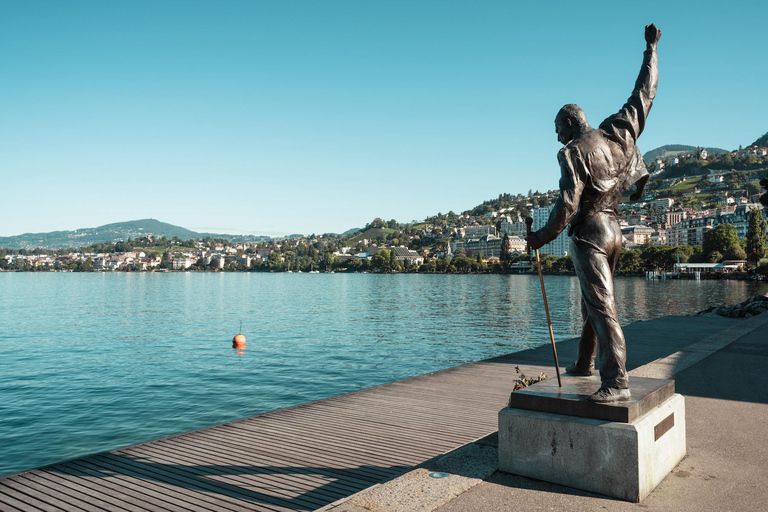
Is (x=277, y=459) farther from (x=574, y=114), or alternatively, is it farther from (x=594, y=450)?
(x=574, y=114)

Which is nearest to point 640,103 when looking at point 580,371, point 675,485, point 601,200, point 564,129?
point 564,129

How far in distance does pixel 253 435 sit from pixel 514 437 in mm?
5193

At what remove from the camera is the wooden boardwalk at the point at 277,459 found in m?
6.66

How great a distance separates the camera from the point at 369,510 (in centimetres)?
454

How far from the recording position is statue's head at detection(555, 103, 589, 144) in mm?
5918

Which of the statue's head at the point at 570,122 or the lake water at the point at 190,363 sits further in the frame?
the lake water at the point at 190,363

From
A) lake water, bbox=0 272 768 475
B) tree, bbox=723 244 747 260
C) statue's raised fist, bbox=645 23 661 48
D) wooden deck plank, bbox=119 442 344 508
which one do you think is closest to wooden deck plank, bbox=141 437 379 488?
wooden deck plank, bbox=119 442 344 508

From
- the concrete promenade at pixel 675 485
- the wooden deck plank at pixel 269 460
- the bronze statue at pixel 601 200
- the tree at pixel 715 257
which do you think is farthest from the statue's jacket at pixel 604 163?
the tree at pixel 715 257

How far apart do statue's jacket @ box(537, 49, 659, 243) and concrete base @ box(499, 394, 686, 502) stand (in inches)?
67.0

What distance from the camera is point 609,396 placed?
501 centimetres

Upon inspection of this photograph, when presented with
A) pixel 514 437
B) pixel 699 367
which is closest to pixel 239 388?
pixel 699 367

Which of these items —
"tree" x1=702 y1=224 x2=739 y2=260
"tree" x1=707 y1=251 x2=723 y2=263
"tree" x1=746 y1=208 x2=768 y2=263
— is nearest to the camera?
"tree" x1=746 y1=208 x2=768 y2=263

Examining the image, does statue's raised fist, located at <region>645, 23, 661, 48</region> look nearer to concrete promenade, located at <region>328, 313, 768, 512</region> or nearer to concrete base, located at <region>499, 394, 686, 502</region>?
concrete base, located at <region>499, 394, 686, 502</region>

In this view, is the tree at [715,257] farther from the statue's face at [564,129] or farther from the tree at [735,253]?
the statue's face at [564,129]
